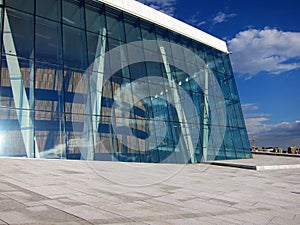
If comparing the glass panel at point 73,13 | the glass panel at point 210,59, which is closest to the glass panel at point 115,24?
the glass panel at point 73,13

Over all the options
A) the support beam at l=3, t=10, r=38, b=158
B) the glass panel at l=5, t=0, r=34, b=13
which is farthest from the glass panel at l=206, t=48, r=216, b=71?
the support beam at l=3, t=10, r=38, b=158

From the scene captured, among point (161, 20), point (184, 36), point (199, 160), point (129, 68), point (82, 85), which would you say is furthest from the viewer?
point (184, 36)

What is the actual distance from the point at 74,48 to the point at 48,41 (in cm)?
171

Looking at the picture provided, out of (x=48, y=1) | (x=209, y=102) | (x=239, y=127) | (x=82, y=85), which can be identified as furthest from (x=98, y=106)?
(x=239, y=127)

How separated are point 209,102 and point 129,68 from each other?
956 centimetres

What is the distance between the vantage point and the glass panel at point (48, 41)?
15.0 metres

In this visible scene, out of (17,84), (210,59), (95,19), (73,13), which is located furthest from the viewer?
(210,59)

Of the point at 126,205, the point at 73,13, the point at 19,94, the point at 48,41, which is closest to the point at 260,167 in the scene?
the point at 126,205

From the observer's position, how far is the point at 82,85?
52.9 feet

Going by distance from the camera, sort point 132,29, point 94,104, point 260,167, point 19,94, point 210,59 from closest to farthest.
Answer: point 19,94 → point 260,167 → point 94,104 → point 132,29 → point 210,59

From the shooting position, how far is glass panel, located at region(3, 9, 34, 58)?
14156mm

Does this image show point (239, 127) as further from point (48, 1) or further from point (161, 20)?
point (48, 1)

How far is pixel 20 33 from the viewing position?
14.7 meters

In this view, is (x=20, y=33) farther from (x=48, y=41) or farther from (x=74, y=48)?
(x=74, y=48)
